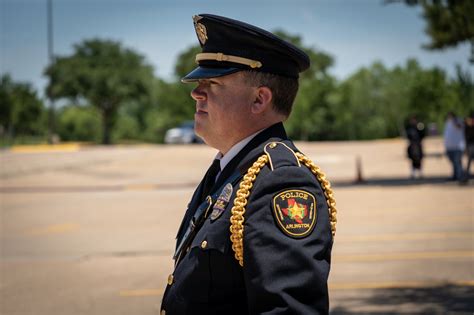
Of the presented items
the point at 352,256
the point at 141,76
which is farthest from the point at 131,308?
the point at 141,76

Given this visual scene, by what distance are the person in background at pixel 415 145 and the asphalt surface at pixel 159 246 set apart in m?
0.49

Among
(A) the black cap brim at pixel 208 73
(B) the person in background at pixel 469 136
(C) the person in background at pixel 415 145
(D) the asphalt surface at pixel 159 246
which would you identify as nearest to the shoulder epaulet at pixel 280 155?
(A) the black cap brim at pixel 208 73

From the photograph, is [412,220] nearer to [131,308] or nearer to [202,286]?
[131,308]

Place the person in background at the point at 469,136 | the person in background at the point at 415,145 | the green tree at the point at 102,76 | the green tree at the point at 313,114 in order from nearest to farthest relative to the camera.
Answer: the person in background at the point at 469,136
the person in background at the point at 415,145
the green tree at the point at 102,76
the green tree at the point at 313,114

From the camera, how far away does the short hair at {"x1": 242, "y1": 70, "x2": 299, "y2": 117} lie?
2.21 meters

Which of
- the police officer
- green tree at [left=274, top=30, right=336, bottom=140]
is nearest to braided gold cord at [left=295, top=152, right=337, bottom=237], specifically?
the police officer

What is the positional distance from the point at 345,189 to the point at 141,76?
46621 millimetres

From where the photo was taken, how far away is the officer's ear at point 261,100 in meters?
2.20

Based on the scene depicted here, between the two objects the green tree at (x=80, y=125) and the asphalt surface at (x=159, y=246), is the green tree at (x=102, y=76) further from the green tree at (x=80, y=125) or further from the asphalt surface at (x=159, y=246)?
the asphalt surface at (x=159, y=246)

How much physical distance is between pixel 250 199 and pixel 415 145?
17.4 meters

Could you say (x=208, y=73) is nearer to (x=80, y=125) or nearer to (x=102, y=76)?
(x=102, y=76)

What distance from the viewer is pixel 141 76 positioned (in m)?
61.5

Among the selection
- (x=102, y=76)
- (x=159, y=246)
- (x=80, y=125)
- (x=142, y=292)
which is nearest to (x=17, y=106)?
(x=102, y=76)

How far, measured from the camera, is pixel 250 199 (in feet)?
6.71
